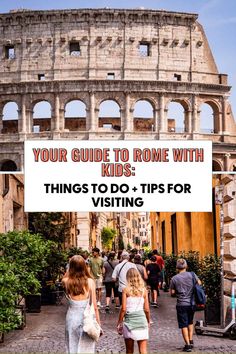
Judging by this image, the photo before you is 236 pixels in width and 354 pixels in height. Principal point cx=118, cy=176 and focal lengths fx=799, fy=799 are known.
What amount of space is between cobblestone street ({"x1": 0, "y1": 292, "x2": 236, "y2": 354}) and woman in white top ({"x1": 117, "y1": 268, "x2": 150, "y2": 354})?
5.83 feet

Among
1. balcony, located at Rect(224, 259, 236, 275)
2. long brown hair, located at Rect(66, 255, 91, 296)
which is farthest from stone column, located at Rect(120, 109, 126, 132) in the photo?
long brown hair, located at Rect(66, 255, 91, 296)

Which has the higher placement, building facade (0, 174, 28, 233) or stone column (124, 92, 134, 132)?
stone column (124, 92, 134, 132)

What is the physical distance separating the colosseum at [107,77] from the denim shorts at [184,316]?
121ft

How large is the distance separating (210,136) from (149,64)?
565 centimetres

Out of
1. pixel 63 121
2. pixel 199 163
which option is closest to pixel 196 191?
pixel 199 163

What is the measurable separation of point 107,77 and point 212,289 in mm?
36711

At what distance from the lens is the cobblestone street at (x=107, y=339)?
351 inches

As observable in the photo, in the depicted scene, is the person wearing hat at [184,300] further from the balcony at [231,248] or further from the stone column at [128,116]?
the stone column at [128,116]

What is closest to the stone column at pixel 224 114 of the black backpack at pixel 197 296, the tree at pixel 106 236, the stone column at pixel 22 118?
the stone column at pixel 22 118

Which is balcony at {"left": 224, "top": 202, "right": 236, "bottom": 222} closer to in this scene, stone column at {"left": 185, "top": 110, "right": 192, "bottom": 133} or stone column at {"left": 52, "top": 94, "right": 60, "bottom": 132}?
stone column at {"left": 52, "top": 94, "right": 60, "bottom": 132}

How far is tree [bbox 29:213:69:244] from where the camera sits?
59.8 feet

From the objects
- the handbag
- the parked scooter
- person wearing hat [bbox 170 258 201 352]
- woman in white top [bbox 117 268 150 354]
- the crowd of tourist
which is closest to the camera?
the handbag

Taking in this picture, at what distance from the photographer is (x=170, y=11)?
4881 cm

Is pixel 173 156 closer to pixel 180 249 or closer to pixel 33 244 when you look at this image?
pixel 33 244
